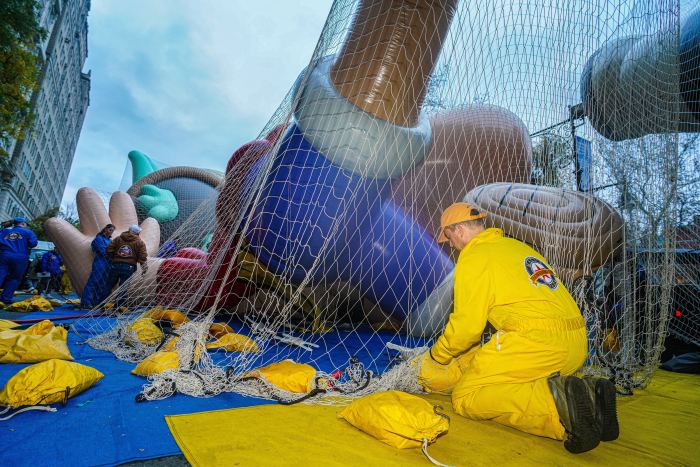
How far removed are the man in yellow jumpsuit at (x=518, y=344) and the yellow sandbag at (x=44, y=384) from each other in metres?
1.73

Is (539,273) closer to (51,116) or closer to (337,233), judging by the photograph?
(337,233)

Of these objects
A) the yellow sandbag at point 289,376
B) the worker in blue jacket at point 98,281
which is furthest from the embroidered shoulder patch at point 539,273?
the worker in blue jacket at point 98,281

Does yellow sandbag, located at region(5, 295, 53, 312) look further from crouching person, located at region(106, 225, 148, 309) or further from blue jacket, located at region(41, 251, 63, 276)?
blue jacket, located at region(41, 251, 63, 276)

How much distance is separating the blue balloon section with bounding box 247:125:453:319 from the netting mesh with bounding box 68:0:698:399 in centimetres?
2

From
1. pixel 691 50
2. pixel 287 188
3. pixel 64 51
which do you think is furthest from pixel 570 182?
pixel 64 51

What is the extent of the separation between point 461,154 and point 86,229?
5439 millimetres

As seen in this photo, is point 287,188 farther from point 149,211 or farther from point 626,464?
point 149,211

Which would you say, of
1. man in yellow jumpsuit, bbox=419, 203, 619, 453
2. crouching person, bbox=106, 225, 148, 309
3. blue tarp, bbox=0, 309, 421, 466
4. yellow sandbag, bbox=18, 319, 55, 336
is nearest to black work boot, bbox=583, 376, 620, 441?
man in yellow jumpsuit, bbox=419, 203, 619, 453

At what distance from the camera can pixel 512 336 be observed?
1.74 metres

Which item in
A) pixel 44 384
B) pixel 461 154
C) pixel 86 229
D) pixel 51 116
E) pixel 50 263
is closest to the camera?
pixel 44 384

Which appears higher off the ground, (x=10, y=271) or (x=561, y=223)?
(x=561, y=223)

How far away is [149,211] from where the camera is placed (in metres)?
7.16

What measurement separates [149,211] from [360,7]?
19.7ft

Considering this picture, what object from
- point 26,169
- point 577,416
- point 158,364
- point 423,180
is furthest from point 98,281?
point 26,169
